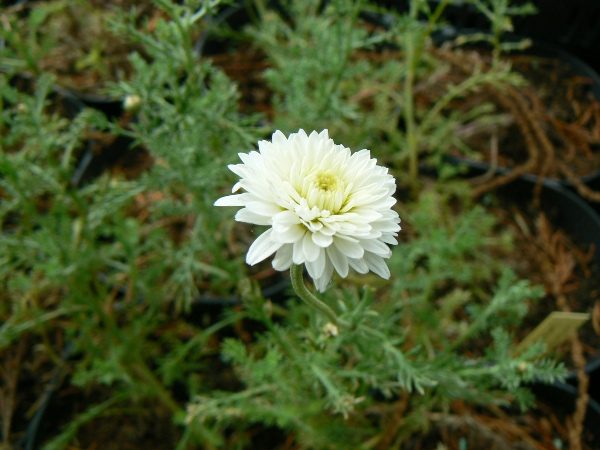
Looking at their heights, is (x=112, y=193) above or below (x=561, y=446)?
above

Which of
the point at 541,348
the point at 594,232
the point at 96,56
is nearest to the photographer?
the point at 541,348

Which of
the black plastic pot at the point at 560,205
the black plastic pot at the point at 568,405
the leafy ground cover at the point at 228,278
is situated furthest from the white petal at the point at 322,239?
the black plastic pot at the point at 560,205

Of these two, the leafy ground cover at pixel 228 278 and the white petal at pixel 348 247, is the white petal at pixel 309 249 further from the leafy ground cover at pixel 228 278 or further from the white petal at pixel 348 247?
the leafy ground cover at pixel 228 278

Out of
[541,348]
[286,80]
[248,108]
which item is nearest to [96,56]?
[248,108]

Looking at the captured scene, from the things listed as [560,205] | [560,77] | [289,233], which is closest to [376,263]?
[289,233]

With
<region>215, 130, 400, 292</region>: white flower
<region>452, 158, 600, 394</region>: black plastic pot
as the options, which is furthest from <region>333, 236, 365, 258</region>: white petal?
<region>452, 158, 600, 394</region>: black plastic pot

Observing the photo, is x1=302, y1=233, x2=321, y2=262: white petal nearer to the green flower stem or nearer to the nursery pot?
the green flower stem

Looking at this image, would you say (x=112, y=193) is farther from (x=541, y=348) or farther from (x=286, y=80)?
(x=541, y=348)
